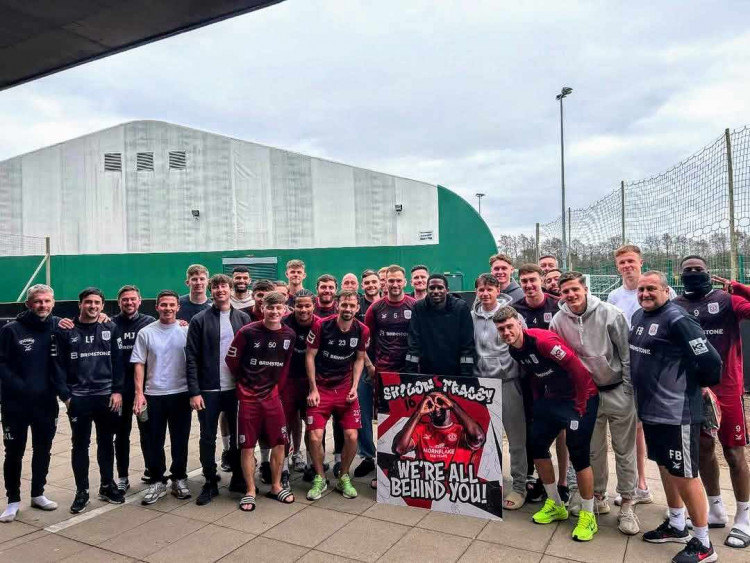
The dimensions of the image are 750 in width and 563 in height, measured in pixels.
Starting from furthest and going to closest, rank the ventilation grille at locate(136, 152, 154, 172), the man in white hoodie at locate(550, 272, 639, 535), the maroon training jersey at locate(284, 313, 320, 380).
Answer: the ventilation grille at locate(136, 152, 154, 172), the maroon training jersey at locate(284, 313, 320, 380), the man in white hoodie at locate(550, 272, 639, 535)

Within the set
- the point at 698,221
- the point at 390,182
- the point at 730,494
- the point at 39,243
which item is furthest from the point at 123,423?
the point at 39,243

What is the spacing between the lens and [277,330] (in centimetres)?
475

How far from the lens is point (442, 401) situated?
14.8 feet

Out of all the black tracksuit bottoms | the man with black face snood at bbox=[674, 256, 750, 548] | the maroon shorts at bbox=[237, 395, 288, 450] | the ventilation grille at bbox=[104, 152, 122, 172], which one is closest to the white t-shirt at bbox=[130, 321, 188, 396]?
the maroon shorts at bbox=[237, 395, 288, 450]

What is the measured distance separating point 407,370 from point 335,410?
2.65ft

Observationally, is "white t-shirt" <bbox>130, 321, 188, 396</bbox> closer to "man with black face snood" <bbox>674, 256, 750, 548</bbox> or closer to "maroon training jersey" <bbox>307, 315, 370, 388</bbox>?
"maroon training jersey" <bbox>307, 315, 370, 388</bbox>

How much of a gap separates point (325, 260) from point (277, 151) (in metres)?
4.56

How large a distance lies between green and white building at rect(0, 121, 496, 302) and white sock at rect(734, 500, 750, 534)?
15591 mm

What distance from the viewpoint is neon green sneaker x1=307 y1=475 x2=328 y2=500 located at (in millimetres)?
4730

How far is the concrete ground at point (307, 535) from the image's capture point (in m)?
3.66

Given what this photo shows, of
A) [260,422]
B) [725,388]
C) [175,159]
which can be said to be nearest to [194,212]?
[175,159]

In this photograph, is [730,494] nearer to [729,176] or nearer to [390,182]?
[729,176]

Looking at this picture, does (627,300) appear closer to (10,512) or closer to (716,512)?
(716,512)

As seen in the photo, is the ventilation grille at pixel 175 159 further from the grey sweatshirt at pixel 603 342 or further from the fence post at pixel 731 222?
the grey sweatshirt at pixel 603 342
